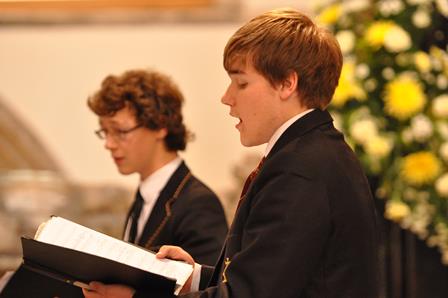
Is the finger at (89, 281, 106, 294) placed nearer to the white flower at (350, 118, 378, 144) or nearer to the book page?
the book page

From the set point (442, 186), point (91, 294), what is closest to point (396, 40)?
point (442, 186)

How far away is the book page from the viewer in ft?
7.44

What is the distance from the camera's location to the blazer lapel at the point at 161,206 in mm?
3020

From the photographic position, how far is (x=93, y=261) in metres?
2.14

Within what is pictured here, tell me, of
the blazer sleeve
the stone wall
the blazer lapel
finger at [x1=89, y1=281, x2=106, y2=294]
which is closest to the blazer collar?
finger at [x1=89, y1=281, x2=106, y2=294]

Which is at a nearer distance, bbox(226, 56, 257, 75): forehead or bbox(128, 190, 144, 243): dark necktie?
bbox(226, 56, 257, 75): forehead

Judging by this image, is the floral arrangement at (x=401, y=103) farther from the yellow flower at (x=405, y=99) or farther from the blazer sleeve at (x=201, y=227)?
the blazer sleeve at (x=201, y=227)

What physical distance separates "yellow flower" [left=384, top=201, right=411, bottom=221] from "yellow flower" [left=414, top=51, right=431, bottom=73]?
0.59m

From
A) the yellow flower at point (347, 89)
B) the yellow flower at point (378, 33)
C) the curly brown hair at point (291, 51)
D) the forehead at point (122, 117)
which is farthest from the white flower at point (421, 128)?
the curly brown hair at point (291, 51)

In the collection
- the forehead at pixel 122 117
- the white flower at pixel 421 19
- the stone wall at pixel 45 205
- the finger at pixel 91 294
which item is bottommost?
the stone wall at pixel 45 205

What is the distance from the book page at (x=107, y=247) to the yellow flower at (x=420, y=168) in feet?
5.56

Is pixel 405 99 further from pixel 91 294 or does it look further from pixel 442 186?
pixel 91 294

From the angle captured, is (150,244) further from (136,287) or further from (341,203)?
(341,203)

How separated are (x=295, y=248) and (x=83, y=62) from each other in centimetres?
402
